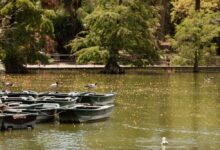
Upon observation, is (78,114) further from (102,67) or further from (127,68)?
(127,68)

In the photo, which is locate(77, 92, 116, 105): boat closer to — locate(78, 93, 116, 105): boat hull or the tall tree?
locate(78, 93, 116, 105): boat hull

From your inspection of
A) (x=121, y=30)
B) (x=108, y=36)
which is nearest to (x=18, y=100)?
(x=121, y=30)

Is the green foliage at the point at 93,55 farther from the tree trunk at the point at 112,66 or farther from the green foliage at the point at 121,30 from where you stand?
the tree trunk at the point at 112,66

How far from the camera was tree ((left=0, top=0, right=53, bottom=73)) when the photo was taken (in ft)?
184

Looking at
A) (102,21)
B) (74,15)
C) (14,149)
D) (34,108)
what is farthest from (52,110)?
(74,15)

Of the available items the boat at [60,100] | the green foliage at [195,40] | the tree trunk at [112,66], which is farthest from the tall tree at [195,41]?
the boat at [60,100]

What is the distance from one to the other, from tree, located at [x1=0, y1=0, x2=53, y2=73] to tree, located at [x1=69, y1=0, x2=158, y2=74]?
461cm

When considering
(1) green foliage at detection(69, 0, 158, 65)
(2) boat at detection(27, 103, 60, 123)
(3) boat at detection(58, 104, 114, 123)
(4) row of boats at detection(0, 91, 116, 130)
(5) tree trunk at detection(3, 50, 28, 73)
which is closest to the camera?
(4) row of boats at detection(0, 91, 116, 130)

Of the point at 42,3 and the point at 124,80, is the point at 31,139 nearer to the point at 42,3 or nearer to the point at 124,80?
the point at 124,80

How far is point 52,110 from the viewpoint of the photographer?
27562 millimetres

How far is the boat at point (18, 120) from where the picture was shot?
24.9m

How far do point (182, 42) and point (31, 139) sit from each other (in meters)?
43.7

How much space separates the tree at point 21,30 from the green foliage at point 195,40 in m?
14.3

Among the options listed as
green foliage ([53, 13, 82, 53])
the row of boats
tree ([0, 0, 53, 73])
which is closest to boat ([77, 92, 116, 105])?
the row of boats
